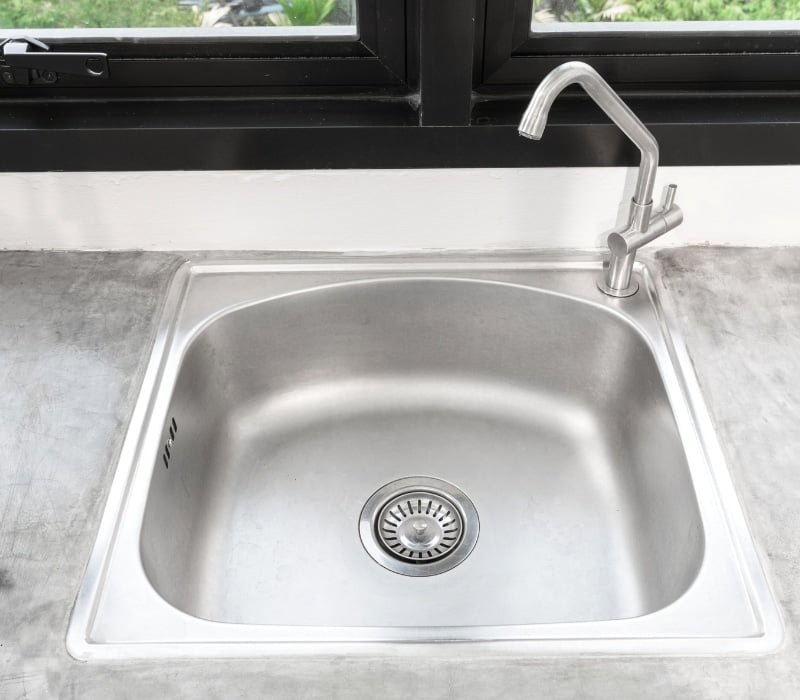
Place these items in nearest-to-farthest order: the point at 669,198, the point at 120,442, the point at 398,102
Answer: the point at 120,442 → the point at 669,198 → the point at 398,102

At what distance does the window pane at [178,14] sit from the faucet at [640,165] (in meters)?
0.39

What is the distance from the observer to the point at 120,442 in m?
0.94

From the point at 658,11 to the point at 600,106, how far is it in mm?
316

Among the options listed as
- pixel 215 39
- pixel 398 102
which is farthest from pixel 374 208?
pixel 215 39

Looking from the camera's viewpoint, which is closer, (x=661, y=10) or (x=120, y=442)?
(x=120, y=442)

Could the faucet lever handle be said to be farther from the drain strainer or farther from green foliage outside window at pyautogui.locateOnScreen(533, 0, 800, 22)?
the drain strainer

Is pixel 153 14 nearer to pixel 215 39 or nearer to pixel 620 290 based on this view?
pixel 215 39

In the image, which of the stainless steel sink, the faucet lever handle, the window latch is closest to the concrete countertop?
the stainless steel sink

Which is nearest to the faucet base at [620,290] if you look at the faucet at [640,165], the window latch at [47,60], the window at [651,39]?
the faucet at [640,165]

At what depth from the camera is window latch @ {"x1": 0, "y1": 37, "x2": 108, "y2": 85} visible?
3.54 ft

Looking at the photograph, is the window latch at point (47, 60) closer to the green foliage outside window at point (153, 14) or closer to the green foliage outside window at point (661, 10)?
the green foliage outside window at point (153, 14)

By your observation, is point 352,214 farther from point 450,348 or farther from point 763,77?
point 763,77

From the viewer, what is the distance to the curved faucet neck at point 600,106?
85 cm

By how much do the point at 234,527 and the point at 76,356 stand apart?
302mm
